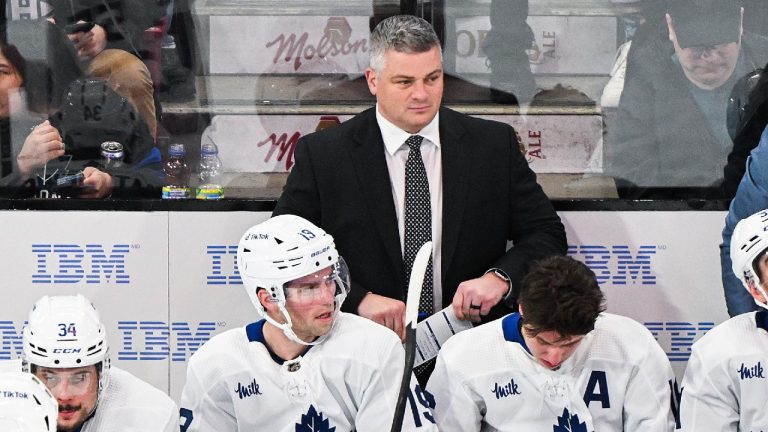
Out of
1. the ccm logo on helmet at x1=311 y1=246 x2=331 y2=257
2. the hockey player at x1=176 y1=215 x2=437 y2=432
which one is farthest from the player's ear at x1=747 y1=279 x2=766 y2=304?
the ccm logo on helmet at x1=311 y1=246 x2=331 y2=257

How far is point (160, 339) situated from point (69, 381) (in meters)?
1.59

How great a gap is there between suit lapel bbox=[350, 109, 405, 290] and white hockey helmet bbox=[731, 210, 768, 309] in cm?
111

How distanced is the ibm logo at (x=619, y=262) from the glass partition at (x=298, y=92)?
0.21 m

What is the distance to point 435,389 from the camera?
448cm

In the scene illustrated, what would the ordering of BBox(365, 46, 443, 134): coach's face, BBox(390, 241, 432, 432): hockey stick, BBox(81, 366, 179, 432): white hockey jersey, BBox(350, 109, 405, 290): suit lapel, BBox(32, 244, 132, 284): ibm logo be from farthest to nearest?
BBox(32, 244, 132, 284): ibm logo → BBox(350, 109, 405, 290): suit lapel → BBox(365, 46, 443, 134): coach's face → BBox(81, 366, 179, 432): white hockey jersey → BBox(390, 241, 432, 432): hockey stick

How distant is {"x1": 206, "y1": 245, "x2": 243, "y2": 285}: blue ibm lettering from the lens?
5.54 metres

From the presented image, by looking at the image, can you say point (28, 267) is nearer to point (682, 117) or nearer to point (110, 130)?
point (110, 130)

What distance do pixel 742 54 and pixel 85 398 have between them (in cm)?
283

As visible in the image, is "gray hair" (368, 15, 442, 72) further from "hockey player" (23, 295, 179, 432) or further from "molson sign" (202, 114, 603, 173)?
"hockey player" (23, 295, 179, 432)

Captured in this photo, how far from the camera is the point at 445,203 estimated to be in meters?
5.00

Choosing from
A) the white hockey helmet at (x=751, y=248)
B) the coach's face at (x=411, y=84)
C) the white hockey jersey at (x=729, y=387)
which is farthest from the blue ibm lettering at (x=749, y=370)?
the coach's face at (x=411, y=84)

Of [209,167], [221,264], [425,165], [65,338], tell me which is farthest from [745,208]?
[65,338]

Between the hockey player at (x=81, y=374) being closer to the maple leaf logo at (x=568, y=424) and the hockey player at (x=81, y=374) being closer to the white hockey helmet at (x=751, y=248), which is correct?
the maple leaf logo at (x=568, y=424)

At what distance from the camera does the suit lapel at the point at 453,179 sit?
4.96m
